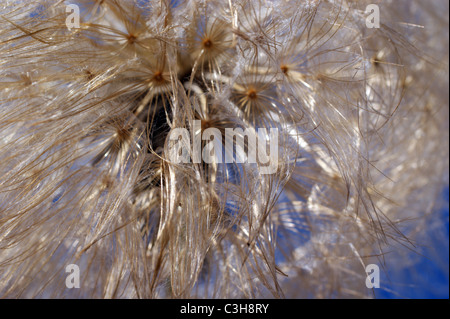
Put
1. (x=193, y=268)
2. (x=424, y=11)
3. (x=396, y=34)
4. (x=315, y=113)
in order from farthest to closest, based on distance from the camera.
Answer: (x=424, y=11) < (x=396, y=34) < (x=315, y=113) < (x=193, y=268)

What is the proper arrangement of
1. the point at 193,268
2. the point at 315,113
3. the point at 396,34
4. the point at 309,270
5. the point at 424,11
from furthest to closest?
the point at 424,11 < the point at 309,270 < the point at 396,34 < the point at 315,113 < the point at 193,268

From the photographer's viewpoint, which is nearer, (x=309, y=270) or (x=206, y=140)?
(x=206, y=140)

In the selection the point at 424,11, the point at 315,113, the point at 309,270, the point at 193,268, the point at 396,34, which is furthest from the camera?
the point at 424,11

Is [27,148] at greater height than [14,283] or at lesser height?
greater
